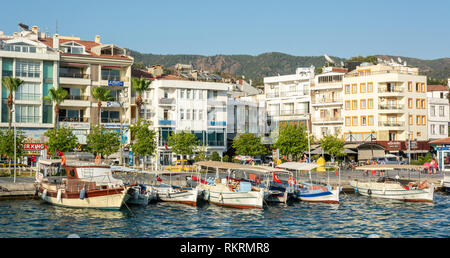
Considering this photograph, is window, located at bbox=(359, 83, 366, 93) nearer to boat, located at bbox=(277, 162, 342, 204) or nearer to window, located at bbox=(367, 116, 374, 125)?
window, located at bbox=(367, 116, 374, 125)

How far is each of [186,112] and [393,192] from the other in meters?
40.9

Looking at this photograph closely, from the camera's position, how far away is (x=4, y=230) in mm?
29484

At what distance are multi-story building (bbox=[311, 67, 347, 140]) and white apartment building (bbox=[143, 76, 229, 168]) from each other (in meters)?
18.1

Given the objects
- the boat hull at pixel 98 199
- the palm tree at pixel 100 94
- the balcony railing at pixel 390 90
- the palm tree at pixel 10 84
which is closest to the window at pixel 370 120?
the balcony railing at pixel 390 90

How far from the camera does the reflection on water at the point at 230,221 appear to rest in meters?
30.0

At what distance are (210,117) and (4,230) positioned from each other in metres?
54.4

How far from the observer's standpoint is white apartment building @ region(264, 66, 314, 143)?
9331 centimetres

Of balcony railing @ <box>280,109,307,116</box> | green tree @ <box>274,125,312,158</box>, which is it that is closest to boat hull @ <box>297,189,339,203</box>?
green tree @ <box>274,125,312,158</box>

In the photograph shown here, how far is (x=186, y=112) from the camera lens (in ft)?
263

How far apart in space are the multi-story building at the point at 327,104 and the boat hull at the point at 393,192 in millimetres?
39444

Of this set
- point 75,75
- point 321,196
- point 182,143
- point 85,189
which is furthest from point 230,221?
point 75,75

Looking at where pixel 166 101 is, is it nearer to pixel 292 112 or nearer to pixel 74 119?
pixel 74 119
